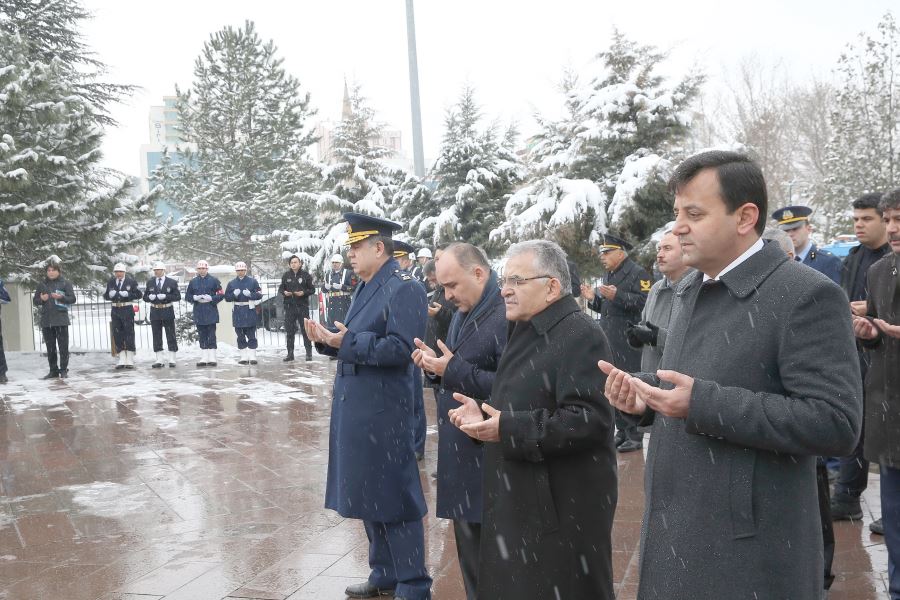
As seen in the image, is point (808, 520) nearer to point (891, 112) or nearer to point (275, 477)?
point (275, 477)

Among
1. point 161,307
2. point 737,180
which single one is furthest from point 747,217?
point 161,307

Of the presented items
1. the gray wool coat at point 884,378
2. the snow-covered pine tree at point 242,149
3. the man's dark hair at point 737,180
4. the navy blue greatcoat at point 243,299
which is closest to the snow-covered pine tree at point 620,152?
the navy blue greatcoat at point 243,299

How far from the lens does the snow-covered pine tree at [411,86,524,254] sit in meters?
17.8

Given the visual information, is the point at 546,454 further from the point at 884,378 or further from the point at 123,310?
the point at 123,310

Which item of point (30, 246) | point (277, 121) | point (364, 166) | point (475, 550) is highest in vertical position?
point (277, 121)

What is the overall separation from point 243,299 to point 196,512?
33.9 feet

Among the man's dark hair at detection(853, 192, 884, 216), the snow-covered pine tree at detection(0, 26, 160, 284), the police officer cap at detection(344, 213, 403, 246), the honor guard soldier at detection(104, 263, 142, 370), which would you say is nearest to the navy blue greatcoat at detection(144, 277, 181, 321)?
the honor guard soldier at detection(104, 263, 142, 370)

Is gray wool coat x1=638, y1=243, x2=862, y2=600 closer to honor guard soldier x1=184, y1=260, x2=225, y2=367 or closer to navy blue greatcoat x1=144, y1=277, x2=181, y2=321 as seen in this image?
honor guard soldier x1=184, y1=260, x2=225, y2=367

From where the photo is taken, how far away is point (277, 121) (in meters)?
34.2

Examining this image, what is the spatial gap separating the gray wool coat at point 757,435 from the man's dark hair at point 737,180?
0.46 ft

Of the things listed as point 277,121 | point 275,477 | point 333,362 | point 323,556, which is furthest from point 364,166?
point 323,556

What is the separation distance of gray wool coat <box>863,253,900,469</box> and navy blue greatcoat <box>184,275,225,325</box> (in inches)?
546

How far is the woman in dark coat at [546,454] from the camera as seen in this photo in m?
2.89

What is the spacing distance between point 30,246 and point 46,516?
12.5 metres
